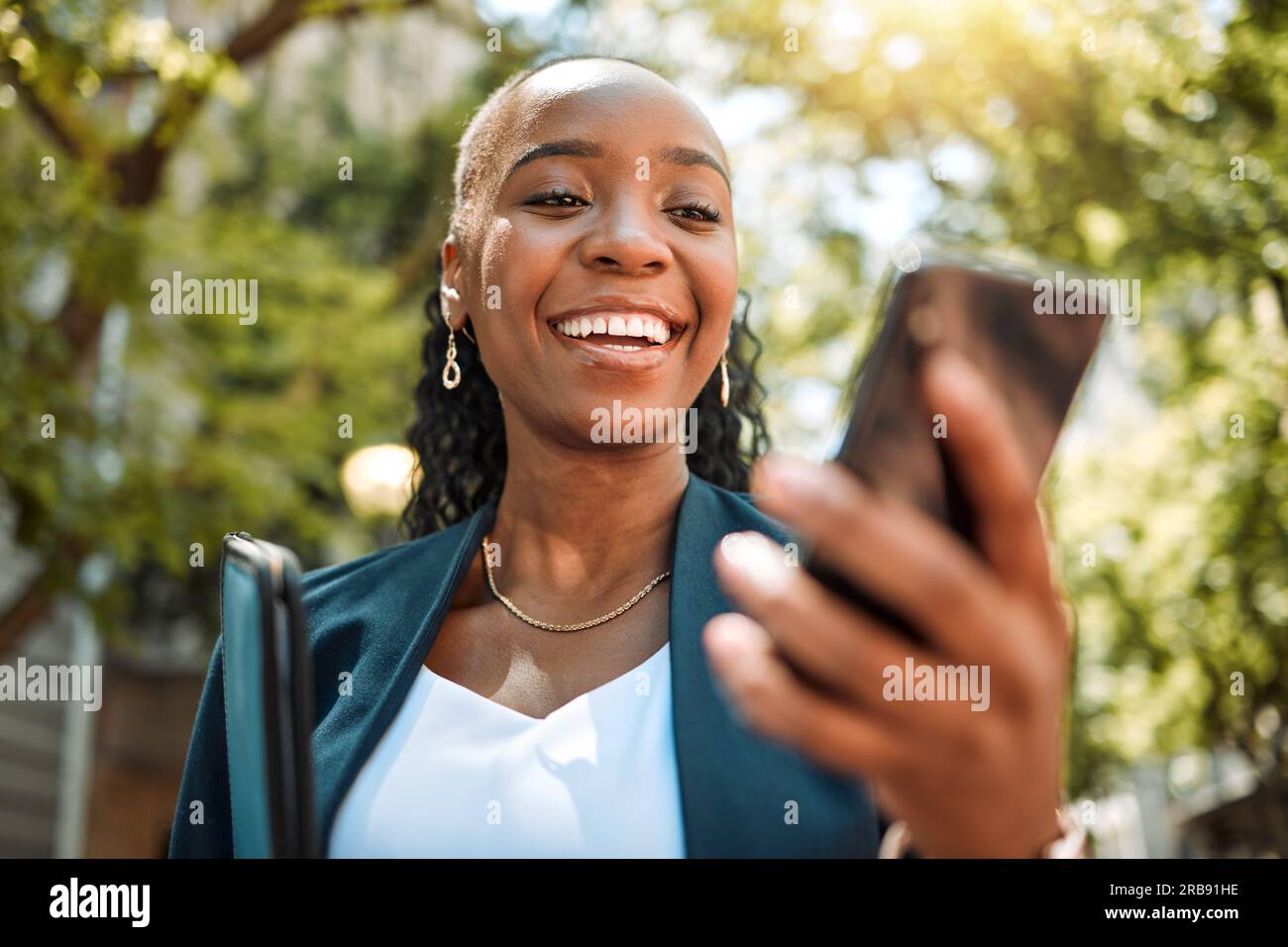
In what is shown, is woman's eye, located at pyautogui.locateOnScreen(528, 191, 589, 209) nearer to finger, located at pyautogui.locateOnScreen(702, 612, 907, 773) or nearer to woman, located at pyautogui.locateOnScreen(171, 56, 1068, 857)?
woman, located at pyautogui.locateOnScreen(171, 56, 1068, 857)

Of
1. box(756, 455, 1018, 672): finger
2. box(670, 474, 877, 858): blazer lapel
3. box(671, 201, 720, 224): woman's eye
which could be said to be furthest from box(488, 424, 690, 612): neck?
box(756, 455, 1018, 672): finger

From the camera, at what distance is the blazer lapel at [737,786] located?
1.74 m

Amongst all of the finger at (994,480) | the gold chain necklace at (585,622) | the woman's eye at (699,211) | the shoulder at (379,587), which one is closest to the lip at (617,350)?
the woman's eye at (699,211)

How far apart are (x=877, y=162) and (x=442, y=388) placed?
8.95m

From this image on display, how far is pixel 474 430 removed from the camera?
321cm

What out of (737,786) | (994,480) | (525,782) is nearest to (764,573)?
(994,480)

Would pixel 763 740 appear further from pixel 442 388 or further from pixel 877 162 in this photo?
pixel 877 162

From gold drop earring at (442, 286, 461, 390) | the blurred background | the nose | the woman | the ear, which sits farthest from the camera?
the blurred background

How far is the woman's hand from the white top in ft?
2.70

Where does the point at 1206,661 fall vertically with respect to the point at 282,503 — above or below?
below

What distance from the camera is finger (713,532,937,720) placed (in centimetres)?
108

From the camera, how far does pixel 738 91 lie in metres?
11.8

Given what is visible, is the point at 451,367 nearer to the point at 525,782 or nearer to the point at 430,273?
the point at 525,782
